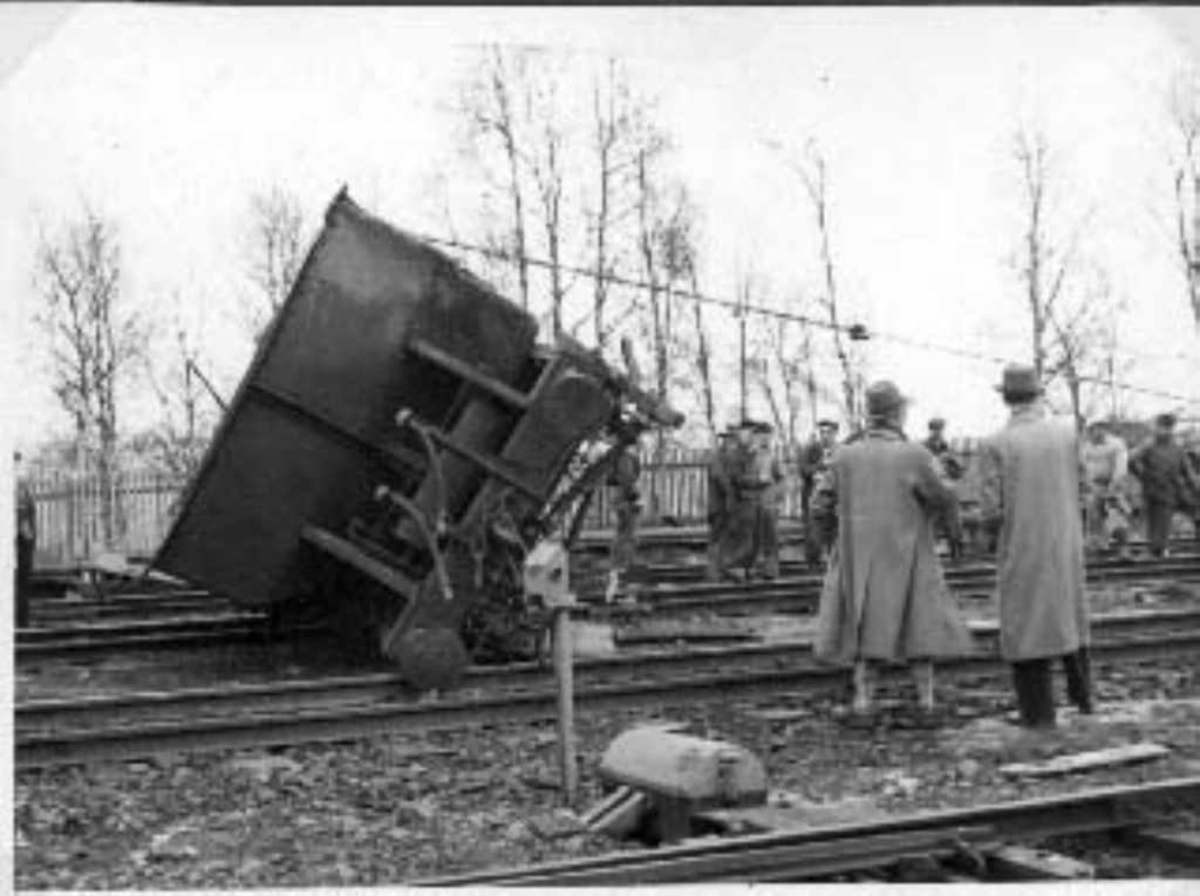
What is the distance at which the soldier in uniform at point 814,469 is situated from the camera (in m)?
18.5

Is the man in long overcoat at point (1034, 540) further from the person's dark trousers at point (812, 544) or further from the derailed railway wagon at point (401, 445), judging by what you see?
the person's dark trousers at point (812, 544)

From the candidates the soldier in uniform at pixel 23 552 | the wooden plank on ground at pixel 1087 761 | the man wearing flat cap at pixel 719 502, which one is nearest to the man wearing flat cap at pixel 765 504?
the man wearing flat cap at pixel 719 502

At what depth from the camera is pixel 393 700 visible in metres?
9.08

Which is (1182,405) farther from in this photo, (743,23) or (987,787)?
(743,23)

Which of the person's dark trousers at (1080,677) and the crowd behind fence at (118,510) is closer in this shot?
the person's dark trousers at (1080,677)

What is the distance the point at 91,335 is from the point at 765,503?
42.1 ft

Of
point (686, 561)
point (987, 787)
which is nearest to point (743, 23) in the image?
point (987, 787)

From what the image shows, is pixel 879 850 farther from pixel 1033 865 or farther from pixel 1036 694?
pixel 1036 694

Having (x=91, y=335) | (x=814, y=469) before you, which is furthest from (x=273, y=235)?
(x=814, y=469)

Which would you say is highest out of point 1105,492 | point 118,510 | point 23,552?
point 118,510

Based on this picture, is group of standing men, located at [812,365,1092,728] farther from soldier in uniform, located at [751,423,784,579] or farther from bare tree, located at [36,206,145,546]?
bare tree, located at [36,206,145,546]

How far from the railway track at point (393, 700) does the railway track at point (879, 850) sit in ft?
9.07

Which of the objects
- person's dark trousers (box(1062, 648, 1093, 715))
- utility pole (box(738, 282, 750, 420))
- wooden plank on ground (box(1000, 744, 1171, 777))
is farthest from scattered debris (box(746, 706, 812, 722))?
utility pole (box(738, 282, 750, 420))

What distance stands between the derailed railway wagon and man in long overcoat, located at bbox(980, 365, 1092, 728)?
6.86ft
